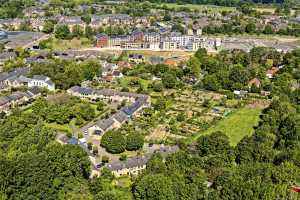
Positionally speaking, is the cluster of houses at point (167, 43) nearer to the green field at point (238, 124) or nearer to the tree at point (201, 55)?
the tree at point (201, 55)

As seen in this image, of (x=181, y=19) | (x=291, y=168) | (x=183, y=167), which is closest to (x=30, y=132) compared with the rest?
(x=183, y=167)

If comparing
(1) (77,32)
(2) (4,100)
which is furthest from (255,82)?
(1) (77,32)

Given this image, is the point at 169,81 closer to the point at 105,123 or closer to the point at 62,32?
the point at 105,123

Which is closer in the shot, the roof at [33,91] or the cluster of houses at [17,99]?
the cluster of houses at [17,99]

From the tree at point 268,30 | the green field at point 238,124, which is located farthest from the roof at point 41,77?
the tree at point 268,30

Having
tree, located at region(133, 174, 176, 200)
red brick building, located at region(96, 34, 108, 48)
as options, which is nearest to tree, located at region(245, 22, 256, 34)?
red brick building, located at region(96, 34, 108, 48)

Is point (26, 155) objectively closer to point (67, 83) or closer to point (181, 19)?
point (67, 83)
